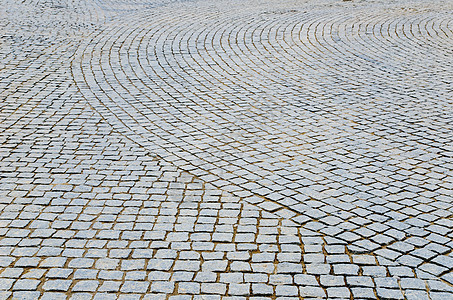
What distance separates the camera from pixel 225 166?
6098 millimetres

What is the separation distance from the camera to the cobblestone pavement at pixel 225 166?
4312mm

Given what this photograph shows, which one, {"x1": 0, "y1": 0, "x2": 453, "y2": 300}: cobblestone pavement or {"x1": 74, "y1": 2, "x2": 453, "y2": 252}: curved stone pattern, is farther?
{"x1": 74, "y1": 2, "x2": 453, "y2": 252}: curved stone pattern

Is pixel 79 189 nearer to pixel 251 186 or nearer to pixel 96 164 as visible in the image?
pixel 96 164

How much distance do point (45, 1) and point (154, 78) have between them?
8539 mm

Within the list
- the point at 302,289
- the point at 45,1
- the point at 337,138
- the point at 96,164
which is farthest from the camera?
the point at 45,1

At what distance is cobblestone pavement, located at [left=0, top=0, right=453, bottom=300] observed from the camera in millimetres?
4312

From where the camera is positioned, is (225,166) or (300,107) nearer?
(225,166)

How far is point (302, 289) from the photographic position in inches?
162

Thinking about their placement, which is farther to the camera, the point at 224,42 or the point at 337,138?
the point at 224,42

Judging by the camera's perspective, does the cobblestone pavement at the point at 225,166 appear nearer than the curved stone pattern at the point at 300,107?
Yes

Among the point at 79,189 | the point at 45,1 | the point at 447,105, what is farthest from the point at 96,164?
the point at 45,1

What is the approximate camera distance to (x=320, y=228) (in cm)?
489

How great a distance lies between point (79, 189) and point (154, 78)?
398 centimetres

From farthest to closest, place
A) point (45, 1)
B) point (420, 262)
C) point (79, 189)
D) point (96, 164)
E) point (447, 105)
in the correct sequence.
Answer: point (45, 1), point (447, 105), point (96, 164), point (79, 189), point (420, 262)
